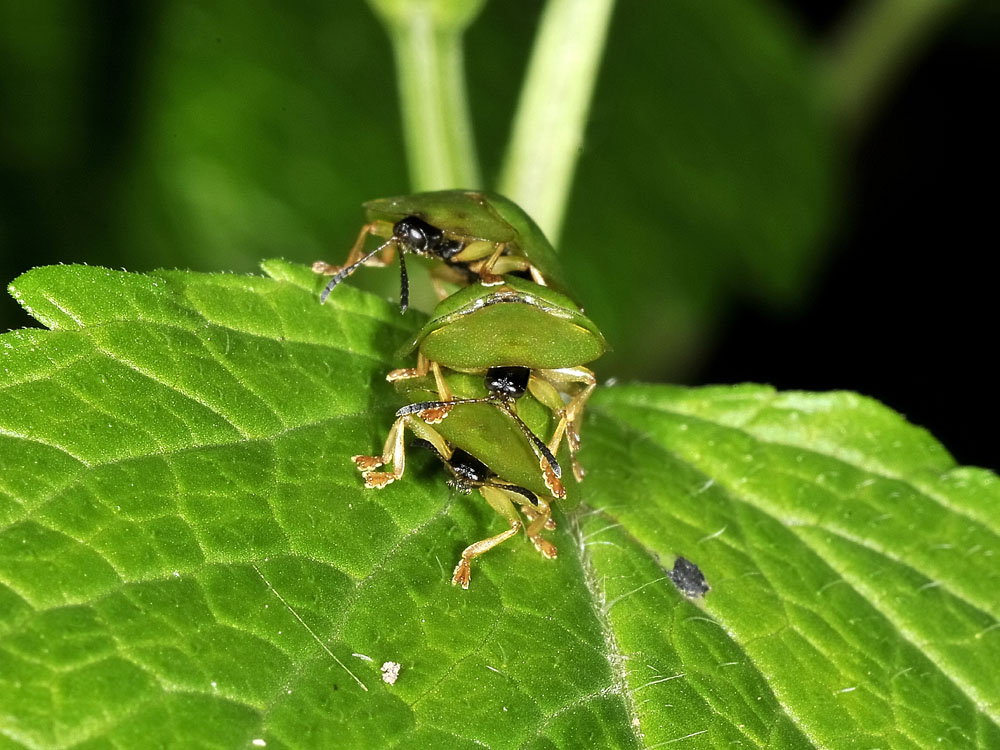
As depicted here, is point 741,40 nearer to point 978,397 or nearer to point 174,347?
point 978,397

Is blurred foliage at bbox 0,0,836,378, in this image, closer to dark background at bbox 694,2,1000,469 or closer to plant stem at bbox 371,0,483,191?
dark background at bbox 694,2,1000,469

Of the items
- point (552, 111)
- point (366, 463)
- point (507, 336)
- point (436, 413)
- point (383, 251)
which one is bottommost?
point (366, 463)

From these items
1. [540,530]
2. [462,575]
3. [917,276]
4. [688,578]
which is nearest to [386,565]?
[462,575]

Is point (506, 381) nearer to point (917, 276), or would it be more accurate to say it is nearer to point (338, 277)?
point (338, 277)

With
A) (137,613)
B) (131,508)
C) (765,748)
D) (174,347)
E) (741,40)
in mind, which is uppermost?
(741,40)

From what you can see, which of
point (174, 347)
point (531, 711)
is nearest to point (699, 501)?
point (531, 711)

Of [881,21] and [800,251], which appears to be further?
[800,251]
